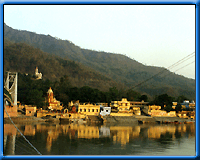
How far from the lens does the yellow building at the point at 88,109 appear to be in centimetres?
3656

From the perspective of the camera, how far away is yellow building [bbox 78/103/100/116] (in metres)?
36.6

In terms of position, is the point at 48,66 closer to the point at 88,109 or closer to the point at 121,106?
the point at 121,106

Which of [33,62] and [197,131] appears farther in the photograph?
[33,62]

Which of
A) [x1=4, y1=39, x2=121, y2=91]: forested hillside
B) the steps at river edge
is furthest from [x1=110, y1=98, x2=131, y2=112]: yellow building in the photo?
[x1=4, y1=39, x2=121, y2=91]: forested hillside

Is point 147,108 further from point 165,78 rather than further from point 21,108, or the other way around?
point 165,78

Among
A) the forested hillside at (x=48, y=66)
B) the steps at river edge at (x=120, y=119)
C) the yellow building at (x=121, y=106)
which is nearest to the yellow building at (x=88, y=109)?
the steps at river edge at (x=120, y=119)

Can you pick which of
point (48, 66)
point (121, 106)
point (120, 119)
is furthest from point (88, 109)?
point (48, 66)

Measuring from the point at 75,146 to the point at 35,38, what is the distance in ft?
354

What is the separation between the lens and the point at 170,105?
140ft

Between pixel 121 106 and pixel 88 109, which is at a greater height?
pixel 121 106

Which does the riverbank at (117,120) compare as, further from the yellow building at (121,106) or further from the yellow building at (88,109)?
the yellow building at (121,106)

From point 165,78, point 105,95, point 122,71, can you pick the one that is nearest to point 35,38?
point 122,71

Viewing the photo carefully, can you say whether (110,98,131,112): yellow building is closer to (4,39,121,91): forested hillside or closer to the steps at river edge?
the steps at river edge

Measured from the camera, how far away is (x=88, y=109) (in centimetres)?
3691
